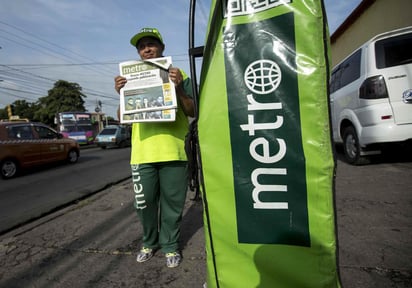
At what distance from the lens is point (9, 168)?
845cm

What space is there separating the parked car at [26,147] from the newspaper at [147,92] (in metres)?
8.47

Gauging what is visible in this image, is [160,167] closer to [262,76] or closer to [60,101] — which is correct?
[262,76]

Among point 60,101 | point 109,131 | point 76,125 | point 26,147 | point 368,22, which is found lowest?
point 26,147

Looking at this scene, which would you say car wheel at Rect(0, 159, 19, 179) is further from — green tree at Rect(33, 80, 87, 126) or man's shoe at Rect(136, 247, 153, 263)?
green tree at Rect(33, 80, 87, 126)

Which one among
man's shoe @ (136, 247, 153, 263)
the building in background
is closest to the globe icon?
man's shoe @ (136, 247, 153, 263)

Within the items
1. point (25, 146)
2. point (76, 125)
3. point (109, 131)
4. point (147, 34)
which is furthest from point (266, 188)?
point (76, 125)

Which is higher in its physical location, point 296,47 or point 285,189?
point 296,47

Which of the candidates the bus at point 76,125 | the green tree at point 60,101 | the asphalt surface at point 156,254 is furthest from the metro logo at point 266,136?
the green tree at point 60,101

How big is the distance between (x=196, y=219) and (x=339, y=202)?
5.58 ft

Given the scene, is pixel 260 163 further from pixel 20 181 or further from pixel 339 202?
pixel 20 181

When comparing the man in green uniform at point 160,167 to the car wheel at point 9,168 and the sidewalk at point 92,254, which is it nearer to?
the sidewalk at point 92,254

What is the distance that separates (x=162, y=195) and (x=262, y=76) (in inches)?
55.0

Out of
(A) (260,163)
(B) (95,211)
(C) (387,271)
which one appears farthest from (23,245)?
(C) (387,271)

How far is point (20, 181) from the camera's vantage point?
7781mm
